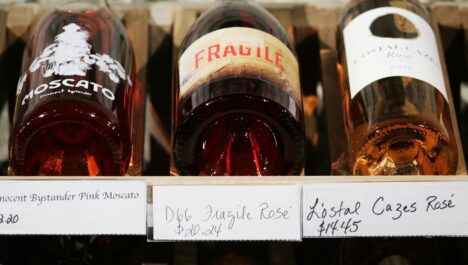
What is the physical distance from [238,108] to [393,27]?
23cm

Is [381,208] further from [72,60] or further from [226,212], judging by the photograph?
[72,60]

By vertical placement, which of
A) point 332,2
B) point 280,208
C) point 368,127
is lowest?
point 280,208

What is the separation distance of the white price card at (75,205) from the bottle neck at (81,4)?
1.17ft

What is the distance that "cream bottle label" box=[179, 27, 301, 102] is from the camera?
29.1 inches

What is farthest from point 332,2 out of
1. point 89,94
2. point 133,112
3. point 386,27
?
point 89,94

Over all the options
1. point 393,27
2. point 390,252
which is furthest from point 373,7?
point 390,252

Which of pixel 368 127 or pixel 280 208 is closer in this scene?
pixel 280 208

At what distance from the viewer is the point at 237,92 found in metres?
0.73

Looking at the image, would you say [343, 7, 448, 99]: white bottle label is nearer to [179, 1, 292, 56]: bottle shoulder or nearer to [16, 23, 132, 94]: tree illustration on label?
[179, 1, 292, 56]: bottle shoulder

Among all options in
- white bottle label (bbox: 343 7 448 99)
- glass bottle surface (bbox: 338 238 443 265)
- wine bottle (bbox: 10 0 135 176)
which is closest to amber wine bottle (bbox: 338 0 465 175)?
white bottle label (bbox: 343 7 448 99)

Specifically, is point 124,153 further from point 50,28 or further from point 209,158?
point 50,28

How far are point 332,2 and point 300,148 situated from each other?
0.44 m

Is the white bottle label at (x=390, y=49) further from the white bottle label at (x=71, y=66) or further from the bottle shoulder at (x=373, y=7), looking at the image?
the white bottle label at (x=71, y=66)

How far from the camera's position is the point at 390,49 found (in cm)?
79
